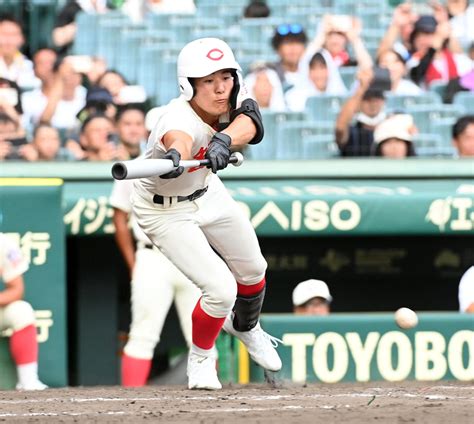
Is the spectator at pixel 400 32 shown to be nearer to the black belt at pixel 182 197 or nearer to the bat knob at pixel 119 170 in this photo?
the black belt at pixel 182 197

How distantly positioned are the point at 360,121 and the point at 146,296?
7.06 ft

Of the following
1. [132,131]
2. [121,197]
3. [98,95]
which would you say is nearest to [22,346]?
[121,197]

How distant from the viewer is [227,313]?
6297 millimetres

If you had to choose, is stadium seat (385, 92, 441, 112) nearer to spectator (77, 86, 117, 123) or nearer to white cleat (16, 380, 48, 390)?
spectator (77, 86, 117, 123)

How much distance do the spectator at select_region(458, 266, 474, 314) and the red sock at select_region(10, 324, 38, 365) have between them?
9.45 feet

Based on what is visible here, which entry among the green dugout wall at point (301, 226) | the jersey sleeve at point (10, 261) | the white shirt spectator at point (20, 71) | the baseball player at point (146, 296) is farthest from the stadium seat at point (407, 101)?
the jersey sleeve at point (10, 261)

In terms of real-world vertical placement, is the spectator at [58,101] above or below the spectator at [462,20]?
below

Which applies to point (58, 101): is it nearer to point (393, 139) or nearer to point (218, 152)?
point (393, 139)

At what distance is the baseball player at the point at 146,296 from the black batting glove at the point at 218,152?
2.96 meters

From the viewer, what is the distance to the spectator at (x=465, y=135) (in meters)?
9.45

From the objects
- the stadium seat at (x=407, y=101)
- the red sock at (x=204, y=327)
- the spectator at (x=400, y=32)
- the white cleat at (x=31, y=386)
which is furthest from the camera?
the spectator at (x=400, y=32)

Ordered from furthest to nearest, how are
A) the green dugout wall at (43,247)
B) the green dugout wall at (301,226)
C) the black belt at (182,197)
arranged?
the green dugout wall at (301,226) → the green dugout wall at (43,247) → the black belt at (182,197)

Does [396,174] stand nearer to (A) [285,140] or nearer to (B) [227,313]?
(A) [285,140]

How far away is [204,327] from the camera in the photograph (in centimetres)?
639
